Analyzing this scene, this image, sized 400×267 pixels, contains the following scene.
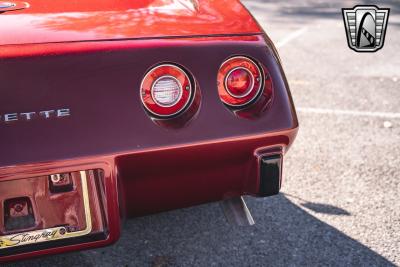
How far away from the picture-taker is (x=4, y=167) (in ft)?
5.10

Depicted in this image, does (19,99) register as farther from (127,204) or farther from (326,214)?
(326,214)

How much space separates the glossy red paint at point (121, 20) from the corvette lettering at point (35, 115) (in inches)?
10.0

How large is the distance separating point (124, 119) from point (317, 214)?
149 centimetres

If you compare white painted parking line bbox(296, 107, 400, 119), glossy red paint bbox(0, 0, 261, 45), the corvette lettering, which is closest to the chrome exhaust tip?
glossy red paint bbox(0, 0, 261, 45)

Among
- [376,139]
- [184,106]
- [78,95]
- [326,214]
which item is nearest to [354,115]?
[376,139]

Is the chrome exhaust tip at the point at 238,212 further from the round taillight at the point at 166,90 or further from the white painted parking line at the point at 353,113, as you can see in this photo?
the white painted parking line at the point at 353,113

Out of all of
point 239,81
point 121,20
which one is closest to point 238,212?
point 239,81

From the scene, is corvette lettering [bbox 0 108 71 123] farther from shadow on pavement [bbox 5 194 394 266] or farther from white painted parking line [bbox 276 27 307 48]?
white painted parking line [bbox 276 27 307 48]

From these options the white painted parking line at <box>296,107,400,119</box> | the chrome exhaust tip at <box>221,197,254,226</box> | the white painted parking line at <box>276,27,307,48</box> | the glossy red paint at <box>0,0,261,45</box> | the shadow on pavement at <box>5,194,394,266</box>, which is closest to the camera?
the glossy red paint at <box>0,0,261,45</box>

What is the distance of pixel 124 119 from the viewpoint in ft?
5.53

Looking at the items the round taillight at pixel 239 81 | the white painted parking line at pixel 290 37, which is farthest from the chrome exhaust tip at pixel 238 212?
the white painted parking line at pixel 290 37

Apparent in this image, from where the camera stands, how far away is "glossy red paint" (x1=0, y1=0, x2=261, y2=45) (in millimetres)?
1726

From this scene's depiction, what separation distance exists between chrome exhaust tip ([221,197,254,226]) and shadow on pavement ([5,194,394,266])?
297 mm

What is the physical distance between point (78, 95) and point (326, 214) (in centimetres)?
168
